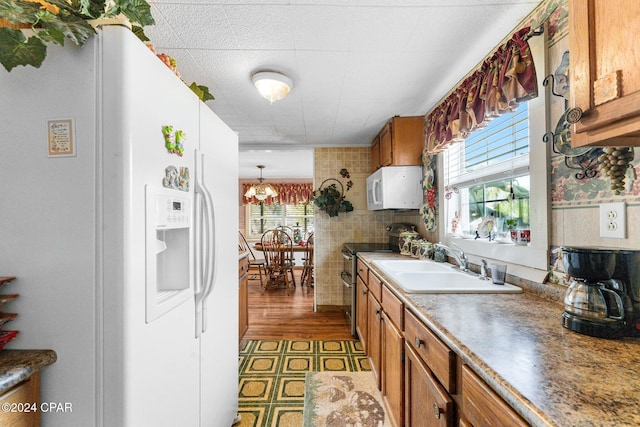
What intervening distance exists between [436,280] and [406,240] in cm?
96

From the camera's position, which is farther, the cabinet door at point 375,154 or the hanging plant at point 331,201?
the hanging plant at point 331,201

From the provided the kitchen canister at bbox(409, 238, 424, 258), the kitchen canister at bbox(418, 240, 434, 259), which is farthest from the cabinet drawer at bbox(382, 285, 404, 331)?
the kitchen canister at bbox(409, 238, 424, 258)

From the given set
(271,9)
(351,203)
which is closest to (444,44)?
(271,9)

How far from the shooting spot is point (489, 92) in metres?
1.54

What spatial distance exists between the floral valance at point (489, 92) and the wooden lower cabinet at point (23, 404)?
2.06 meters

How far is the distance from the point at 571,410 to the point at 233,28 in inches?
73.4

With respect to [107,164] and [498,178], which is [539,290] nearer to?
[498,178]

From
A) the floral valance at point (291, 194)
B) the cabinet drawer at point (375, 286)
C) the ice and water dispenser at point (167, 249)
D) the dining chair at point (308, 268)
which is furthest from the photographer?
the floral valance at point (291, 194)

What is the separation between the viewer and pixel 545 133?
4.17ft

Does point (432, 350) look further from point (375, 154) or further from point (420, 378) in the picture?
point (375, 154)

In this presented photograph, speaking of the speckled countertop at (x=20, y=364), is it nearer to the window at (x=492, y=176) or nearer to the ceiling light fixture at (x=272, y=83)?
the ceiling light fixture at (x=272, y=83)

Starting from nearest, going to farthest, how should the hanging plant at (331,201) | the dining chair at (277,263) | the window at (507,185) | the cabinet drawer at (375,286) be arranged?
the window at (507,185) < the cabinet drawer at (375,286) < the hanging plant at (331,201) < the dining chair at (277,263)

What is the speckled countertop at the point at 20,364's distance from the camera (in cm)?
65

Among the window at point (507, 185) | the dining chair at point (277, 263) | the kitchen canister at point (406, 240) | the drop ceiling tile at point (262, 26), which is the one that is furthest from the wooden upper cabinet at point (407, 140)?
the dining chair at point (277, 263)
